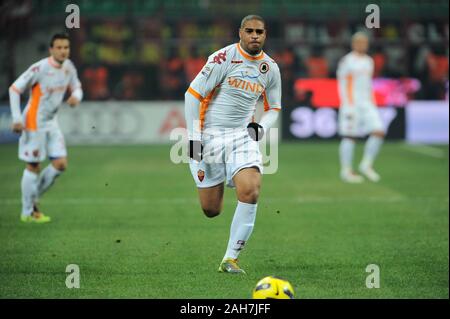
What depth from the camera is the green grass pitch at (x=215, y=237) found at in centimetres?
755

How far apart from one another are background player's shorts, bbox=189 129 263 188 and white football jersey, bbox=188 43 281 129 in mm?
103

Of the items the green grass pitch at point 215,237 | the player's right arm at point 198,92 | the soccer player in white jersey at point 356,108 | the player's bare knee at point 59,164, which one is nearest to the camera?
the green grass pitch at point 215,237

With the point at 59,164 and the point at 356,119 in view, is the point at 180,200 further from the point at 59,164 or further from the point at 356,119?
the point at 356,119

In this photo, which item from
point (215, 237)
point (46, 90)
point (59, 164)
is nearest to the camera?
point (215, 237)

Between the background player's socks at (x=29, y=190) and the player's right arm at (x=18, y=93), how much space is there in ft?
2.55

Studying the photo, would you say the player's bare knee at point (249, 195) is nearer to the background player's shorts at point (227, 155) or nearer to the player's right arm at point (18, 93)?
the background player's shorts at point (227, 155)

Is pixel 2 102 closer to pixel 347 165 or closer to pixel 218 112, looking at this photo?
pixel 347 165

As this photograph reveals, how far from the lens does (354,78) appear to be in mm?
16766

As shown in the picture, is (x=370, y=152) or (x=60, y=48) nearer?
(x=60, y=48)

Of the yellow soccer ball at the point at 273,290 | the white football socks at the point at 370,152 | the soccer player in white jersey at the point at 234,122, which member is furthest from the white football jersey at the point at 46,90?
the white football socks at the point at 370,152

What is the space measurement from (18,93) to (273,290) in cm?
528

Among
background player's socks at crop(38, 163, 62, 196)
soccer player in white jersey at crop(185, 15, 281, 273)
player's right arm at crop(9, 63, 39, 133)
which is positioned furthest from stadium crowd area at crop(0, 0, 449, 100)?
soccer player in white jersey at crop(185, 15, 281, 273)

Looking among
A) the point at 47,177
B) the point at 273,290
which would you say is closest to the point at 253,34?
the point at 273,290

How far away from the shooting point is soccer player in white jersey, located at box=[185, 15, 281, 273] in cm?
789
